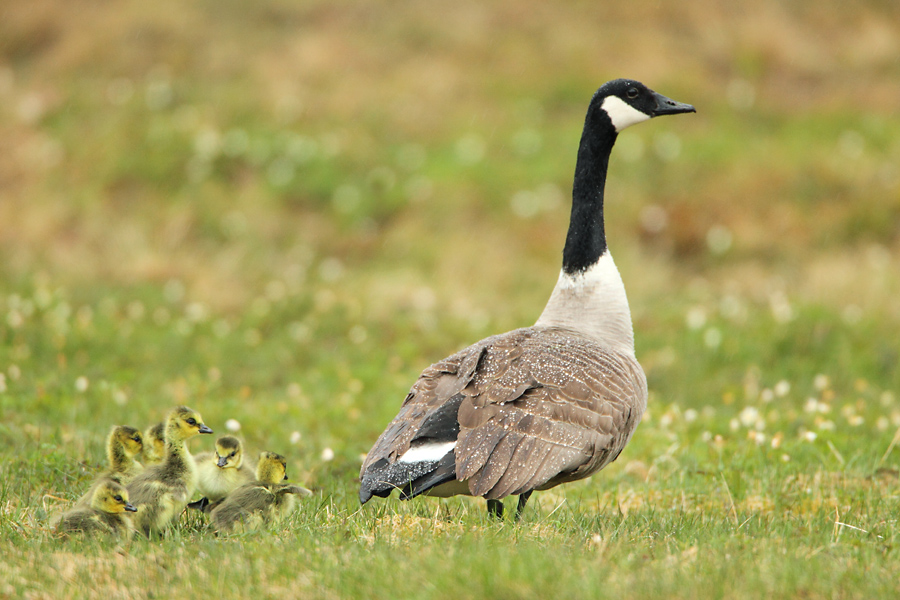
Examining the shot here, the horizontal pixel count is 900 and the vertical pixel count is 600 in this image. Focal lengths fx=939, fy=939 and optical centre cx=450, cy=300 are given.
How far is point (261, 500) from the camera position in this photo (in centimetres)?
533

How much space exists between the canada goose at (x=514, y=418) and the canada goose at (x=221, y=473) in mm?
831

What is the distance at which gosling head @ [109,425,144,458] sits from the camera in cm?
571

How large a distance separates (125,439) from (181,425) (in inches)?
18.7

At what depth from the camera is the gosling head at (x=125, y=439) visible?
5.71 metres

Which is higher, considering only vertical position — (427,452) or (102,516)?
(427,452)

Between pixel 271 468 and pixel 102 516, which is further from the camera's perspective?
pixel 271 468

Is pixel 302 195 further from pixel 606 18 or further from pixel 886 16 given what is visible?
pixel 886 16

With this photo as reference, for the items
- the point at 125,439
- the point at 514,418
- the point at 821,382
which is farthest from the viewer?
the point at 821,382

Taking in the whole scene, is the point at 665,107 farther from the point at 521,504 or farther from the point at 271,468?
the point at 271,468

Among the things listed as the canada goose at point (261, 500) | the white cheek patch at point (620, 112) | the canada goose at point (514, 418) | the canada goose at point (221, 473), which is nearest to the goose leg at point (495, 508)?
the canada goose at point (514, 418)

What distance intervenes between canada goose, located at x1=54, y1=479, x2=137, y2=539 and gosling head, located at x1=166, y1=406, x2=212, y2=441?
1.65 feet

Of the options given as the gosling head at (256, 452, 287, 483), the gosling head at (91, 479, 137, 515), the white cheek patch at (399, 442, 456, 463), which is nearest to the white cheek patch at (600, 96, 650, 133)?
the white cheek patch at (399, 442, 456, 463)

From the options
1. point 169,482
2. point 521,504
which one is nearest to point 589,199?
point 521,504

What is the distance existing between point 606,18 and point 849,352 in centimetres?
1236
